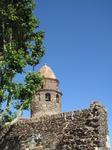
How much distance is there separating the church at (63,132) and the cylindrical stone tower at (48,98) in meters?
19.1

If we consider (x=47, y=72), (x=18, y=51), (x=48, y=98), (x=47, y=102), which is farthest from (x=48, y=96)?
(x=18, y=51)

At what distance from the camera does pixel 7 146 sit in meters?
13.4

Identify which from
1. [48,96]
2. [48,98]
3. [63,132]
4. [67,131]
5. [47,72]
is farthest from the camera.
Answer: [47,72]

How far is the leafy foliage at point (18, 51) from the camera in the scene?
11781mm

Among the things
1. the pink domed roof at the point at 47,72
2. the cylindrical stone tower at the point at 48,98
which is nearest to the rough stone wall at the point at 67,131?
the cylindrical stone tower at the point at 48,98

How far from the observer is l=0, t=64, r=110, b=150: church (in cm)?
1033

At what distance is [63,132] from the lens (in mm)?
11180

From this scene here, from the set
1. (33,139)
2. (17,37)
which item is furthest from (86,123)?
(17,37)

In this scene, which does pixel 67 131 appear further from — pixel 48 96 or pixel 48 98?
pixel 48 96

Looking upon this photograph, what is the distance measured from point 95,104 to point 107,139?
171 centimetres

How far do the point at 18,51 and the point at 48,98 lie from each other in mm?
23179

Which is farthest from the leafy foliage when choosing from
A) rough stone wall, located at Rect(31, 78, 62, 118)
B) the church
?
rough stone wall, located at Rect(31, 78, 62, 118)

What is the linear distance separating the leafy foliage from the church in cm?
108

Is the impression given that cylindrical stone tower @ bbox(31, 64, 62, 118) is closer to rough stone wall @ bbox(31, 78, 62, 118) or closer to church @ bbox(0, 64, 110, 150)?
rough stone wall @ bbox(31, 78, 62, 118)
